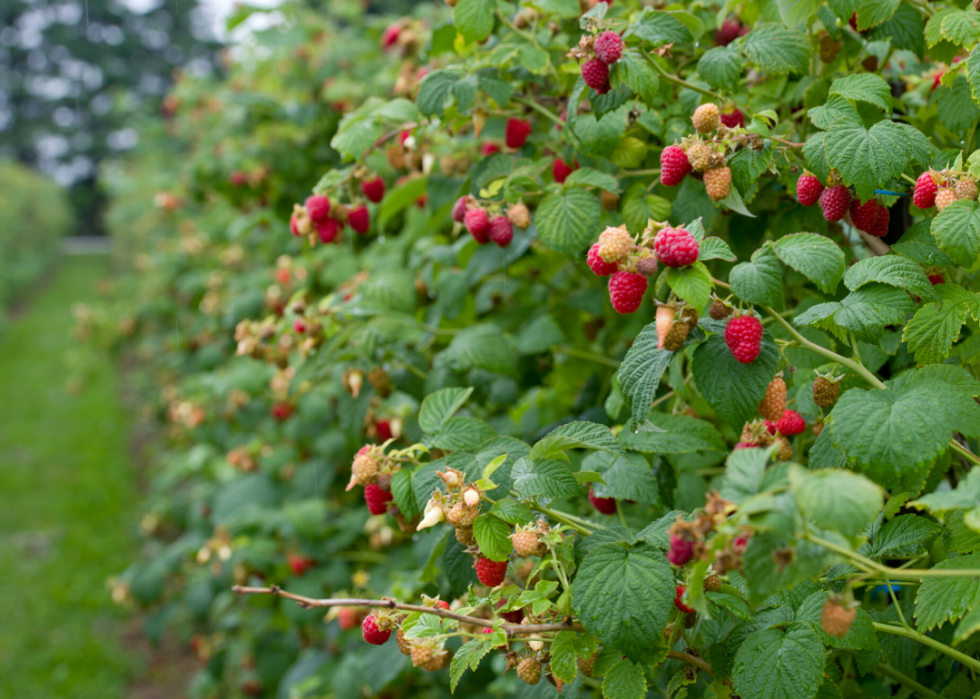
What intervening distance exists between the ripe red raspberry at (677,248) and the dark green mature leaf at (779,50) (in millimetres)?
465

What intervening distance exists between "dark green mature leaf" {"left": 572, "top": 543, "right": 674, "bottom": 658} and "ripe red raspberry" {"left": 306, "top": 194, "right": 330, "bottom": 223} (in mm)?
941

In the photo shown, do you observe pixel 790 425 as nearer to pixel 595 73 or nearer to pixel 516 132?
pixel 595 73

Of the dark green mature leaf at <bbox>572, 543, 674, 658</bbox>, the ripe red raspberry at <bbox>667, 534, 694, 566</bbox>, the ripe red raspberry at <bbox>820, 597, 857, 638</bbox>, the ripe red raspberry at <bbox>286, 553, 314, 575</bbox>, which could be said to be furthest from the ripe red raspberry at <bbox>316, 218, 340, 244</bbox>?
the ripe red raspberry at <bbox>286, 553, 314, 575</bbox>

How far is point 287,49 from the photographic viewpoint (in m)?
3.36

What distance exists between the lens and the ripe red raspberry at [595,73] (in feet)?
3.73

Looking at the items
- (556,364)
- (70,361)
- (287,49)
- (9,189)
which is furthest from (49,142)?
(556,364)

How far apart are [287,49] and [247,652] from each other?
2.58 metres

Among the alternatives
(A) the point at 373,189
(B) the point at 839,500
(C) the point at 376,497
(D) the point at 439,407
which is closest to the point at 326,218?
(A) the point at 373,189

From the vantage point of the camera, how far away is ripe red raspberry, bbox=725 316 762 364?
89 cm

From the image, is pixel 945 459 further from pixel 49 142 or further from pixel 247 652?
pixel 49 142

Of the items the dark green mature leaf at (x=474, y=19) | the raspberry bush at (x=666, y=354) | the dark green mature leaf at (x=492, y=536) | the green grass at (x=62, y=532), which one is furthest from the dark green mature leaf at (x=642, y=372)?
the green grass at (x=62, y=532)

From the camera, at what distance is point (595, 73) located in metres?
1.14

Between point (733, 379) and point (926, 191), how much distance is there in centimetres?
36

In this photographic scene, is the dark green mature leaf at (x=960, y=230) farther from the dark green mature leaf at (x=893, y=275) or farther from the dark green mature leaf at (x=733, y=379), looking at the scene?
the dark green mature leaf at (x=733, y=379)
